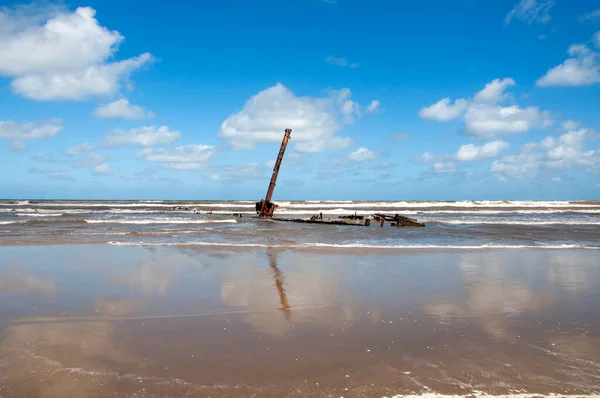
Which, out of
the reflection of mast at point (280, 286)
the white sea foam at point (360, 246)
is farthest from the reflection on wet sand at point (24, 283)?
the white sea foam at point (360, 246)

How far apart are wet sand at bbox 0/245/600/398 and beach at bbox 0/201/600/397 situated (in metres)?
0.02

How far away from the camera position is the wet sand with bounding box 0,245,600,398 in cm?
347

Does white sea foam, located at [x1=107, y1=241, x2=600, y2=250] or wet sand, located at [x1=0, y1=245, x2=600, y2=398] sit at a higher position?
white sea foam, located at [x1=107, y1=241, x2=600, y2=250]

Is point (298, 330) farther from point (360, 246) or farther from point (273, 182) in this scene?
point (273, 182)

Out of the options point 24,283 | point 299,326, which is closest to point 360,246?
point 299,326

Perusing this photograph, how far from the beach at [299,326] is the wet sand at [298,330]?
2 cm

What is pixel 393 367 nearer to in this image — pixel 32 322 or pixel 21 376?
pixel 21 376

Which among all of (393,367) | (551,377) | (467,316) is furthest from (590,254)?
(393,367)

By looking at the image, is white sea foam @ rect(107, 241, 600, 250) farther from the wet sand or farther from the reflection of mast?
the wet sand

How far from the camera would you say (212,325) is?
503 centimetres

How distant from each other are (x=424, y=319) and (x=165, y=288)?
14.7 feet

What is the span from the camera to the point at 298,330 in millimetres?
4816

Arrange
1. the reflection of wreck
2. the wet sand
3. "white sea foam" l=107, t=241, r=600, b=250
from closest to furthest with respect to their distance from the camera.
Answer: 1. the wet sand
2. "white sea foam" l=107, t=241, r=600, b=250
3. the reflection of wreck

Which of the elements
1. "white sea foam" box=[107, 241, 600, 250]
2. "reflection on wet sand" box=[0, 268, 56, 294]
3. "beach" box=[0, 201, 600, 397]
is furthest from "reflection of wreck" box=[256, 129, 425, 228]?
"reflection on wet sand" box=[0, 268, 56, 294]
